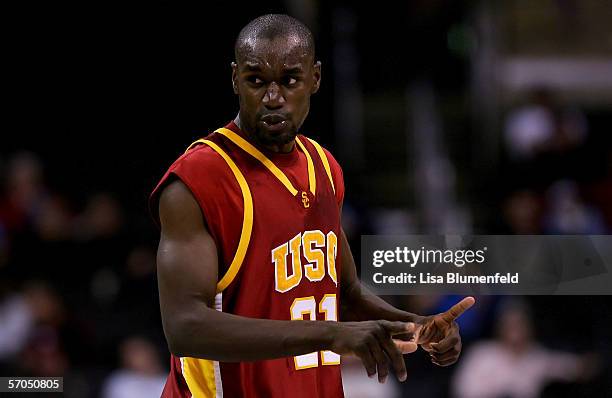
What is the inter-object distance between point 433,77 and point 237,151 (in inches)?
277

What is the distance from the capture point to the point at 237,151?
3.38 meters

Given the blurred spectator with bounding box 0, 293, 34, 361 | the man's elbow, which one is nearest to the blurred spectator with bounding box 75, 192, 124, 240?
the blurred spectator with bounding box 0, 293, 34, 361

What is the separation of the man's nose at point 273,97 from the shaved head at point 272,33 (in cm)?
13

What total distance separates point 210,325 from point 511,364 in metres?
4.05

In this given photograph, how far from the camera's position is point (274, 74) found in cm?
321

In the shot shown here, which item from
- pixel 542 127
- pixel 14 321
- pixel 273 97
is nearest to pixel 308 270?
pixel 273 97

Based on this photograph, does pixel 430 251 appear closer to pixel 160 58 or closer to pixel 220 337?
pixel 220 337

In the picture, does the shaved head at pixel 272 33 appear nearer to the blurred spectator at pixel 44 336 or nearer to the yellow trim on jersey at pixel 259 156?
the yellow trim on jersey at pixel 259 156

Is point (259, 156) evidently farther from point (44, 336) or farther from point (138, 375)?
point (44, 336)

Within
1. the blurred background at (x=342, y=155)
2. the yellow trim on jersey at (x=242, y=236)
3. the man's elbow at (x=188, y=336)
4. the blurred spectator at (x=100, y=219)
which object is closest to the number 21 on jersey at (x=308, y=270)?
the yellow trim on jersey at (x=242, y=236)

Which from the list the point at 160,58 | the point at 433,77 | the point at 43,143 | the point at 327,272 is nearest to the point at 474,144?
the point at 433,77

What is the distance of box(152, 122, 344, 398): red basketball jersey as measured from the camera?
323cm

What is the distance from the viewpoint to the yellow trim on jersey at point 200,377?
11.0ft

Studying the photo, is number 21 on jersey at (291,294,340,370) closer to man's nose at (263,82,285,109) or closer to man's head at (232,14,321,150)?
man's head at (232,14,321,150)
